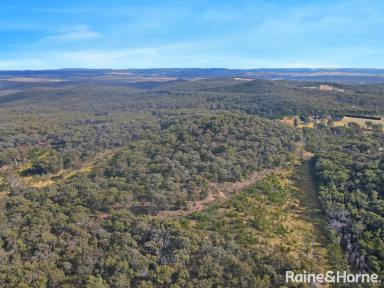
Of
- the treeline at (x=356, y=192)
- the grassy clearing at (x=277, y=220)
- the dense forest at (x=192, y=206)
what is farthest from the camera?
the grassy clearing at (x=277, y=220)

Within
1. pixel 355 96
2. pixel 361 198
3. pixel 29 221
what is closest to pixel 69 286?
pixel 29 221

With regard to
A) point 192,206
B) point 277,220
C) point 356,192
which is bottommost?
point 277,220

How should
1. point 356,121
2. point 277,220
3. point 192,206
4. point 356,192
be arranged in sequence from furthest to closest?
1. point 356,121
2. point 356,192
3. point 192,206
4. point 277,220

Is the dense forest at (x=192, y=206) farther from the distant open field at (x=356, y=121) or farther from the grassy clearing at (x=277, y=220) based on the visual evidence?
the distant open field at (x=356, y=121)

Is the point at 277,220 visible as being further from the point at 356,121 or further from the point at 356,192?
the point at 356,121

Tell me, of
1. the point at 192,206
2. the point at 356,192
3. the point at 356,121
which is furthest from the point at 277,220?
the point at 356,121

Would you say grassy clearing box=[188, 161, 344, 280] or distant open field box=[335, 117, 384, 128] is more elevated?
distant open field box=[335, 117, 384, 128]

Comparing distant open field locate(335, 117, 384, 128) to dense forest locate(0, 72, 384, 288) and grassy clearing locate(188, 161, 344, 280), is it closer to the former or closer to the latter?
dense forest locate(0, 72, 384, 288)

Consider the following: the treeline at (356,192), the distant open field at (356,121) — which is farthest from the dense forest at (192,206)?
the distant open field at (356,121)

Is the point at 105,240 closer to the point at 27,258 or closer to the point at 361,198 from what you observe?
the point at 27,258

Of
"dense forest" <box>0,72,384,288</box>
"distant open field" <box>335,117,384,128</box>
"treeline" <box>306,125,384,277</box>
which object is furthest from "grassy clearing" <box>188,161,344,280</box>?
"distant open field" <box>335,117,384,128</box>
